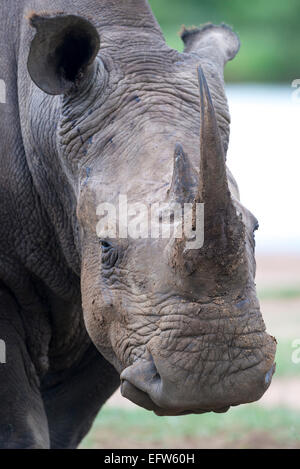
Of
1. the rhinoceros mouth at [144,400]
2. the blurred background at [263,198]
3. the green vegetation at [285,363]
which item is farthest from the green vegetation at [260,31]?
the rhinoceros mouth at [144,400]

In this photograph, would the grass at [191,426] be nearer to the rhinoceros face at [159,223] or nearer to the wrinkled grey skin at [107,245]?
the wrinkled grey skin at [107,245]

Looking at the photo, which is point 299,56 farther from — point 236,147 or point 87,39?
point 87,39

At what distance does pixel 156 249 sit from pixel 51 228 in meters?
1.14

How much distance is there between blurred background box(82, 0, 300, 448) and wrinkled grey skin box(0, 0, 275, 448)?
1.86 m

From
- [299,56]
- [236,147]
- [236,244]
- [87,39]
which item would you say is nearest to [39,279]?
[87,39]

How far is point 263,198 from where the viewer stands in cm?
2064

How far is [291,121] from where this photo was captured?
23.1m

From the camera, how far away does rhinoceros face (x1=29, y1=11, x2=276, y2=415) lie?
13.7 feet

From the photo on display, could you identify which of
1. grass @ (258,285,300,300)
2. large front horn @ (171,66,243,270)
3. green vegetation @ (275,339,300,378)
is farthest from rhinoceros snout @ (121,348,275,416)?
grass @ (258,285,300,300)

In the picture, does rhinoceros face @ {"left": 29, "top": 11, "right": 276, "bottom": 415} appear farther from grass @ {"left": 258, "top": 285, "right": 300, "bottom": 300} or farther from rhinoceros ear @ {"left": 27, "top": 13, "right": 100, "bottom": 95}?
grass @ {"left": 258, "top": 285, "right": 300, "bottom": 300}

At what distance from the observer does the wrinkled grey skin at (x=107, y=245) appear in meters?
4.22

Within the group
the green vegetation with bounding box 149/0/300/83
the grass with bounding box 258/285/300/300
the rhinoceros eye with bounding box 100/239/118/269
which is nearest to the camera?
the rhinoceros eye with bounding box 100/239/118/269

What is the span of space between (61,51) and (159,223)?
3.25ft

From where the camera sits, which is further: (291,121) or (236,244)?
(291,121)
